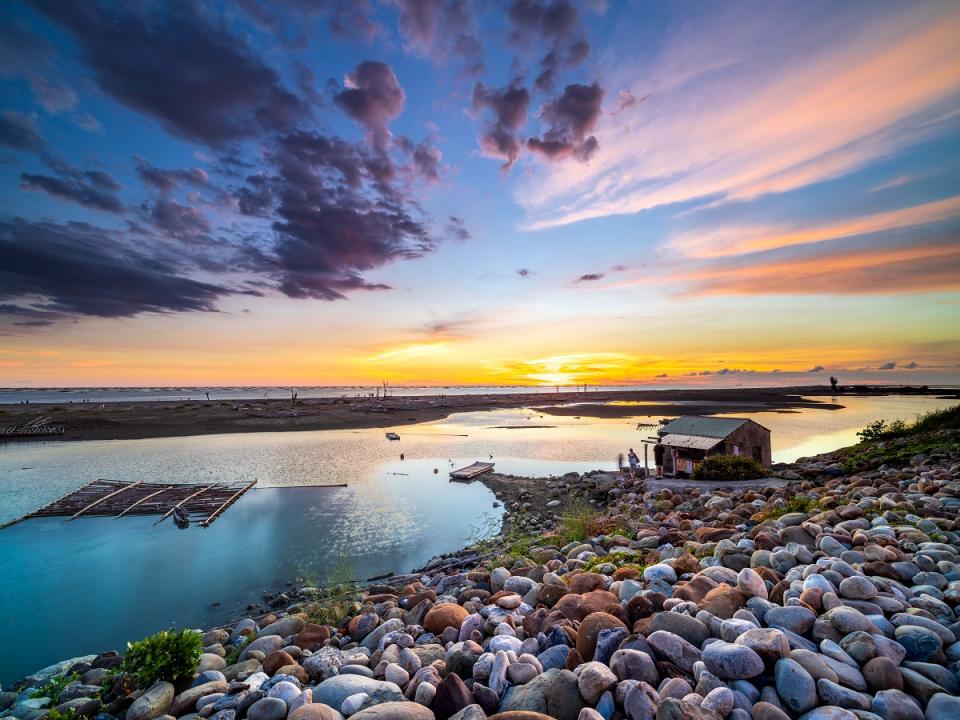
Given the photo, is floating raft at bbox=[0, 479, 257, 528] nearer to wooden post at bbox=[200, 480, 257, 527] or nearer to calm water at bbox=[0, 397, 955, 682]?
wooden post at bbox=[200, 480, 257, 527]

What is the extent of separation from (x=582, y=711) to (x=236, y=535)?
2009 cm

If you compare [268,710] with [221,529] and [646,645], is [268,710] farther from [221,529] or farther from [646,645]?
[221,529]

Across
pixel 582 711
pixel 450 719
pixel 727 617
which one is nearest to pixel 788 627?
pixel 727 617

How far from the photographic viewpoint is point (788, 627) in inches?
189

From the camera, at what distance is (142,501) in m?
23.0

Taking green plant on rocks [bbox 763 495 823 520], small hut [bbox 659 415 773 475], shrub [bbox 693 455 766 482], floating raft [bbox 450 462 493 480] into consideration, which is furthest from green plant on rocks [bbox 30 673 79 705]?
small hut [bbox 659 415 773 475]

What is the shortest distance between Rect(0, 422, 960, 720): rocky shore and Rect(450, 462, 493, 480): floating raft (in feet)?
67.0

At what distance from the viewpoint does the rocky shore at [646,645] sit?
3.97 metres

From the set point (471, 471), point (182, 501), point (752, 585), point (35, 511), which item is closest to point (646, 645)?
point (752, 585)

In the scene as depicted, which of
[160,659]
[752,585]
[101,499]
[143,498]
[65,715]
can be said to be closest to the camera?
[65,715]

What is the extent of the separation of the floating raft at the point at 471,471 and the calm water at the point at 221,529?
126 centimetres

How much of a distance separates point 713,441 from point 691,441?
48.5 inches

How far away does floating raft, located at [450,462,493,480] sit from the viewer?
2976 cm

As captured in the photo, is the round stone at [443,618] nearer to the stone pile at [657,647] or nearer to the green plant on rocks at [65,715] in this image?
the stone pile at [657,647]
